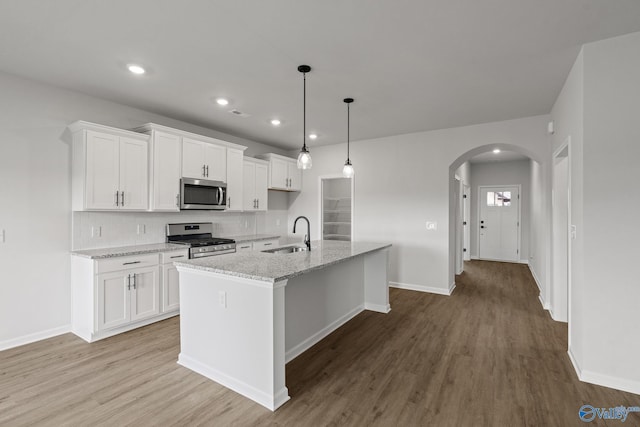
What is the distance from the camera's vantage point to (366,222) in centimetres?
576

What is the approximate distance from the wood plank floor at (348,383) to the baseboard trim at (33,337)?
0.09m

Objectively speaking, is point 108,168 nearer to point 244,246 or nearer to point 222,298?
point 244,246

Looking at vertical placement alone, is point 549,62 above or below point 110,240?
above

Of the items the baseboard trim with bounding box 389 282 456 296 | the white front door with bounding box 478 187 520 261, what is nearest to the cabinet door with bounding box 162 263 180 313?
the baseboard trim with bounding box 389 282 456 296

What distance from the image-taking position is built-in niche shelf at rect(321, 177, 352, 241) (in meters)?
6.02

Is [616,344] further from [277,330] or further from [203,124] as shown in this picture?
[203,124]

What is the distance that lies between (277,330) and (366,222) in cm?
381

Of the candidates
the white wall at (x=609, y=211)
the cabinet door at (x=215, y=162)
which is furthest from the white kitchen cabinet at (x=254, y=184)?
the white wall at (x=609, y=211)

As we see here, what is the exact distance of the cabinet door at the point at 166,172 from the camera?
12.7 ft

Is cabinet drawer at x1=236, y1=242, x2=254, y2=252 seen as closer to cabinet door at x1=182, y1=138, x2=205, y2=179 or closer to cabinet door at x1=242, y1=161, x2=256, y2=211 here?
cabinet door at x1=242, y1=161, x2=256, y2=211

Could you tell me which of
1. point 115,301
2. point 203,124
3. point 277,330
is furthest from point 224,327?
point 203,124

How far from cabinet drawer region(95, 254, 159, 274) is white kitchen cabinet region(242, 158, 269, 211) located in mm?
1831

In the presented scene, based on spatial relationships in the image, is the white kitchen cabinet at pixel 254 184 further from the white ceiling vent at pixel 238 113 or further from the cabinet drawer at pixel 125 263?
the cabinet drawer at pixel 125 263

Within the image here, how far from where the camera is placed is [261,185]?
555cm
